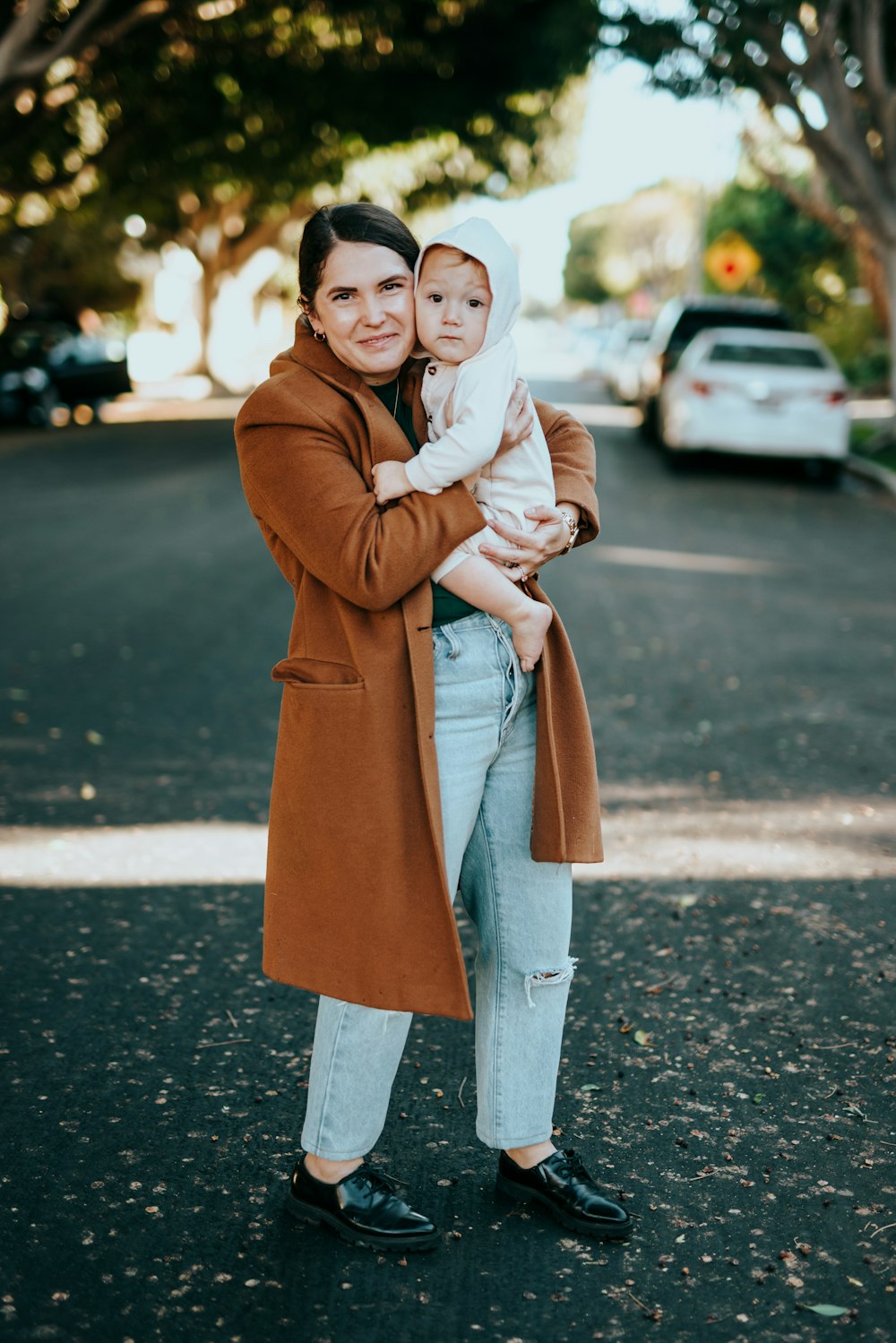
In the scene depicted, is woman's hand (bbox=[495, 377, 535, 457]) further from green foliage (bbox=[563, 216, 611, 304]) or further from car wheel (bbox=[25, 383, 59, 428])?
green foliage (bbox=[563, 216, 611, 304])

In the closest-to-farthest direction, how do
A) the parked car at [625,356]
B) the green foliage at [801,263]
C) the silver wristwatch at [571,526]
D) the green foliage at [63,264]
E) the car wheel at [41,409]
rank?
the silver wristwatch at [571,526] → the car wheel at [41,409] → the parked car at [625,356] → the green foliage at [63,264] → the green foliage at [801,263]

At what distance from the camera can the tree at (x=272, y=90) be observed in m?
19.1

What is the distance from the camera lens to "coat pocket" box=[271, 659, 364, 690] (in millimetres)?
2654

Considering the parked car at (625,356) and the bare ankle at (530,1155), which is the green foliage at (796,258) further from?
the bare ankle at (530,1155)

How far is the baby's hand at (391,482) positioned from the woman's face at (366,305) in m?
0.20

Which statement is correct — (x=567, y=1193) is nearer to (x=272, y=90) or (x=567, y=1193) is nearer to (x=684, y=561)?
(x=684, y=561)

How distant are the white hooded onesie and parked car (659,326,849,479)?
13.8 metres

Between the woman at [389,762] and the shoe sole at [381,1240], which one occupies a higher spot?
the woman at [389,762]

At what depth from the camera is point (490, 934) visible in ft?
9.65

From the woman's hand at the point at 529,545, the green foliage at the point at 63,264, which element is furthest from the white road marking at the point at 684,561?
the green foliage at the point at 63,264

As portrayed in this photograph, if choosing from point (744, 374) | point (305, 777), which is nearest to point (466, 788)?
point (305, 777)

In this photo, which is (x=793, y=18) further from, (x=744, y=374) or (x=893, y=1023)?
(x=893, y=1023)

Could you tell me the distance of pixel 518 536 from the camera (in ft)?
8.89

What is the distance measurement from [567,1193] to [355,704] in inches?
46.1
